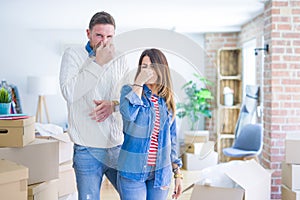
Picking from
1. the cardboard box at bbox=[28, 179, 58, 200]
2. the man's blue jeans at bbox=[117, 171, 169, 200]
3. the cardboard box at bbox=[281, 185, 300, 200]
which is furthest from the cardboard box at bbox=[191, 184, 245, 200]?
the man's blue jeans at bbox=[117, 171, 169, 200]

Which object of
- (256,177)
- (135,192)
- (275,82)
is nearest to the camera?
(135,192)

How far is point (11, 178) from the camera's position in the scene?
1.89 meters

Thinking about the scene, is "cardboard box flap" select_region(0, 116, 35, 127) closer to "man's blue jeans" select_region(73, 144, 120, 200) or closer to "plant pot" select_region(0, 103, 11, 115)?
"plant pot" select_region(0, 103, 11, 115)

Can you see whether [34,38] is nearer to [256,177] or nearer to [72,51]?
[256,177]

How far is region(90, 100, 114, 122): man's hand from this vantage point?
69.1 inches

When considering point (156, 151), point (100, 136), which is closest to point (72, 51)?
point (100, 136)

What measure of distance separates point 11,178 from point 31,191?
32 centimetres

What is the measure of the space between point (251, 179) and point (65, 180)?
130 centimetres

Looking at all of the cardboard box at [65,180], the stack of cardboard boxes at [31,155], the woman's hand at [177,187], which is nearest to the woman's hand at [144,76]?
the woman's hand at [177,187]

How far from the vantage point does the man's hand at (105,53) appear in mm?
1739

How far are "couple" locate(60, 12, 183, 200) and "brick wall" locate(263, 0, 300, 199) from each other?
2326 millimetres

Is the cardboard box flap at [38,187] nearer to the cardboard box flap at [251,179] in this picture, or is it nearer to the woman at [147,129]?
the woman at [147,129]

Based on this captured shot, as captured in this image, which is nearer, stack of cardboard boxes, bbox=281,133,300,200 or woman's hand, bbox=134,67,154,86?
woman's hand, bbox=134,67,154,86

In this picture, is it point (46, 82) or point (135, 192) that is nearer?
point (135, 192)
